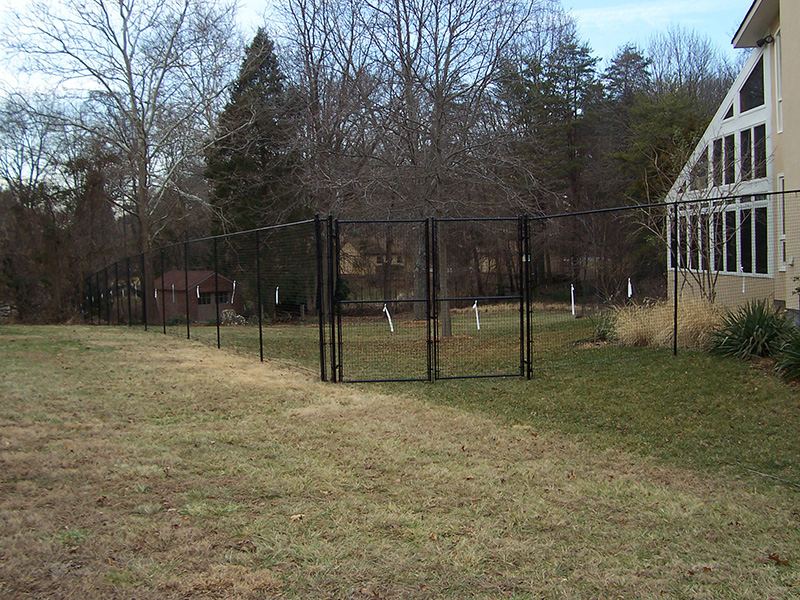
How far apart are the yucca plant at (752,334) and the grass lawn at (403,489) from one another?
1.87 ft

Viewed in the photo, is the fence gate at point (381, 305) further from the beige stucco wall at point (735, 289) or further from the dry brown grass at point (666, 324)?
the beige stucco wall at point (735, 289)

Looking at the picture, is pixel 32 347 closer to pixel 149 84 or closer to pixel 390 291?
pixel 390 291

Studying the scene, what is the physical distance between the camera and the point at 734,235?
1393 centimetres

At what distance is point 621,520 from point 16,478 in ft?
13.0

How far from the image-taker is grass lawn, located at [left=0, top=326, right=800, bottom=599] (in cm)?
328

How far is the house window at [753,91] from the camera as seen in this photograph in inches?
547

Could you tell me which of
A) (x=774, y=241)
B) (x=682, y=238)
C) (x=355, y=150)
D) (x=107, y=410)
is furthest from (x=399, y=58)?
(x=107, y=410)

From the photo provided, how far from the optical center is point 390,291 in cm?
1551

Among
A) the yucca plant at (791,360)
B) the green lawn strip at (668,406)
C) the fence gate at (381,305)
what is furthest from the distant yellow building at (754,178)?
the fence gate at (381,305)

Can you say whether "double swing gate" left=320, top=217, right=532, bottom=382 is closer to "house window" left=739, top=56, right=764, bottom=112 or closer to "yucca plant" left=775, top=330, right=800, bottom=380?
"yucca plant" left=775, top=330, right=800, bottom=380

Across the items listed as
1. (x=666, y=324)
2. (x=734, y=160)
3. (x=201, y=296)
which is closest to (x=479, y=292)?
(x=734, y=160)

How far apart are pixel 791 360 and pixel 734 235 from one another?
7.28 m

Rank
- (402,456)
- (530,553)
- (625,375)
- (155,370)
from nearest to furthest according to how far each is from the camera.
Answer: (530,553) → (402,456) → (625,375) → (155,370)

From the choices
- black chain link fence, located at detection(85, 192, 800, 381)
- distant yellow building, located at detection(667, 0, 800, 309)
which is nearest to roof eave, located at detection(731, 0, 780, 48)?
distant yellow building, located at detection(667, 0, 800, 309)
